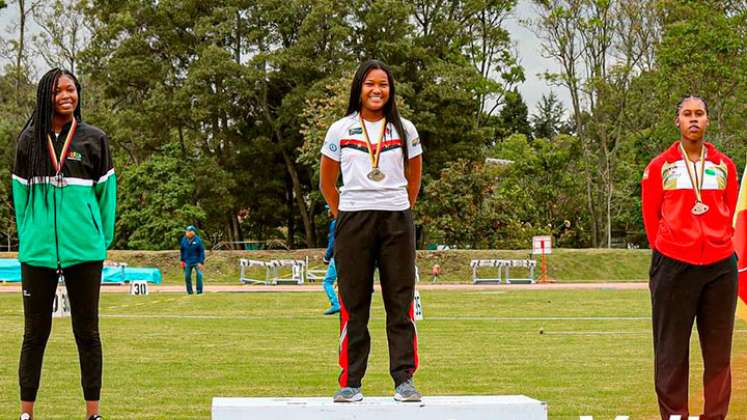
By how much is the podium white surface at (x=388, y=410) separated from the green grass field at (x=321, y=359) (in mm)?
2103

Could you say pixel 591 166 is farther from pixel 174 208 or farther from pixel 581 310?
pixel 581 310

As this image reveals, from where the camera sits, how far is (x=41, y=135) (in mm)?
6477

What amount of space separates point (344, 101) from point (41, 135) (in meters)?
41.0

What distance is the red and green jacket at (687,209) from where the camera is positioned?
6.32 m

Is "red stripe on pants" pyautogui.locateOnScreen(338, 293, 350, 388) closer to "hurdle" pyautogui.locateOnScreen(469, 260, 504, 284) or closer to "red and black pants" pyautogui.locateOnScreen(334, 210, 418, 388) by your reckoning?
"red and black pants" pyautogui.locateOnScreen(334, 210, 418, 388)

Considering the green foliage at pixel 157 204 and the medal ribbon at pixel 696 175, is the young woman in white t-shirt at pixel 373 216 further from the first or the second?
the green foliage at pixel 157 204

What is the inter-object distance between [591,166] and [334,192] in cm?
5483

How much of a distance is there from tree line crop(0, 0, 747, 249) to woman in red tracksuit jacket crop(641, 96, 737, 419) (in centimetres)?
4046

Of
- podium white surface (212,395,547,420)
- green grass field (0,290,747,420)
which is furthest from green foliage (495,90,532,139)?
podium white surface (212,395,547,420)

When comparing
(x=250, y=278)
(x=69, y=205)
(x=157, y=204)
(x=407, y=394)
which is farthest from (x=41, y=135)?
(x=157, y=204)

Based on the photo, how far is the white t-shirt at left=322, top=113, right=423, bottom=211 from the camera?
20.8ft

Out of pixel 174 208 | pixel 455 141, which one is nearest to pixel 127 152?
pixel 174 208

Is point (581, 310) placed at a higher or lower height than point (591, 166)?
lower

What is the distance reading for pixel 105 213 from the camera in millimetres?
6582
